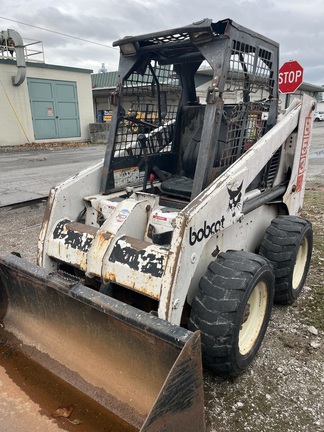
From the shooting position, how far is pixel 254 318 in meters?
2.76

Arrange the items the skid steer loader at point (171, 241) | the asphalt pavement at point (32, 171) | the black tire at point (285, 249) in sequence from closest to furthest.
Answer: the skid steer loader at point (171, 241)
the black tire at point (285, 249)
the asphalt pavement at point (32, 171)

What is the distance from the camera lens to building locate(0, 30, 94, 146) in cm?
1692

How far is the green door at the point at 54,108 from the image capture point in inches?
718

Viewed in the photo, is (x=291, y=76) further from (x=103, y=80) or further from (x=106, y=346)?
(x=103, y=80)

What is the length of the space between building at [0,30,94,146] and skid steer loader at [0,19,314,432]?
15524 mm

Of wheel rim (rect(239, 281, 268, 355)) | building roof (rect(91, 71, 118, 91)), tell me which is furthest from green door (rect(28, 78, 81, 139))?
wheel rim (rect(239, 281, 268, 355))

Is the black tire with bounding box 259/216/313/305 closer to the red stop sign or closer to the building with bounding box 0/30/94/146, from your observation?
the red stop sign

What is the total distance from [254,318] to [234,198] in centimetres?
93

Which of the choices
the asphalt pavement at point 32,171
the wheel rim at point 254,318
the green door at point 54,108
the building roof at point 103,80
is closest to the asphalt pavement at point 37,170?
the asphalt pavement at point 32,171

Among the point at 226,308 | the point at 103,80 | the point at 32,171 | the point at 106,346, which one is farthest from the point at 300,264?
the point at 103,80

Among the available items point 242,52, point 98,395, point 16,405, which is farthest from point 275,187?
point 16,405

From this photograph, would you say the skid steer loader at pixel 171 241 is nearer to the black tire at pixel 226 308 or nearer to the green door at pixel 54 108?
the black tire at pixel 226 308

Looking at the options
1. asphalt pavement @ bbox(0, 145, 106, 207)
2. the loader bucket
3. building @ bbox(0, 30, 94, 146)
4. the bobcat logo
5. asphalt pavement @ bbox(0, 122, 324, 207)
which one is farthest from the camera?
building @ bbox(0, 30, 94, 146)

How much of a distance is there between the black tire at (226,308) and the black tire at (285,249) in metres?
0.68
